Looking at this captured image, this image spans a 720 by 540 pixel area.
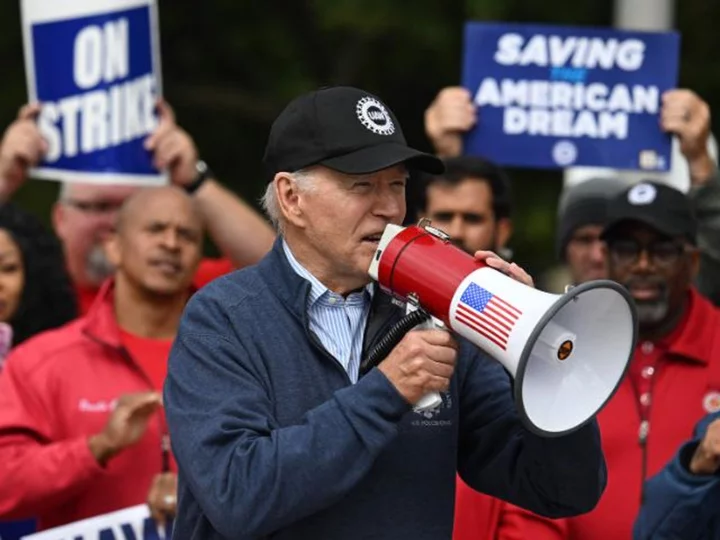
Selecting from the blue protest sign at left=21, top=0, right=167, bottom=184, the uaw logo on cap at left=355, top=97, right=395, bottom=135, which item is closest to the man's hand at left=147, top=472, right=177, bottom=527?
the blue protest sign at left=21, top=0, right=167, bottom=184

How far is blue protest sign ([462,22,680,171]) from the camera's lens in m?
6.34

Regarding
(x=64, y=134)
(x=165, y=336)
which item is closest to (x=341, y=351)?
(x=165, y=336)

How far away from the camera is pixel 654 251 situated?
5613mm

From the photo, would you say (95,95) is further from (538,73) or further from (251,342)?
(251,342)

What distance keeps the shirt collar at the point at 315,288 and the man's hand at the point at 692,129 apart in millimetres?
2518

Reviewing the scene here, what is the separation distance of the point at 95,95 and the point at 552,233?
11.5 feet

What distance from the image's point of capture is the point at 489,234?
20.1ft

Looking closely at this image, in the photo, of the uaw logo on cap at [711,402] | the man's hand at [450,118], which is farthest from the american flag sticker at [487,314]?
the man's hand at [450,118]

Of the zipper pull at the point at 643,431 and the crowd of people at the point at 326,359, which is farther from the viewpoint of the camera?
the zipper pull at the point at 643,431

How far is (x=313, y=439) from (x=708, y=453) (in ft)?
4.23

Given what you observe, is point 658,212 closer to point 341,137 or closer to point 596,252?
point 596,252

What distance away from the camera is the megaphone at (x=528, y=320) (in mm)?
3385

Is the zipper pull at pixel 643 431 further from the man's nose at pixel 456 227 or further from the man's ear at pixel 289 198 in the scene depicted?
the man's ear at pixel 289 198

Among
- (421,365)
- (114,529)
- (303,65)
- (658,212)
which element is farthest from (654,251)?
(303,65)
